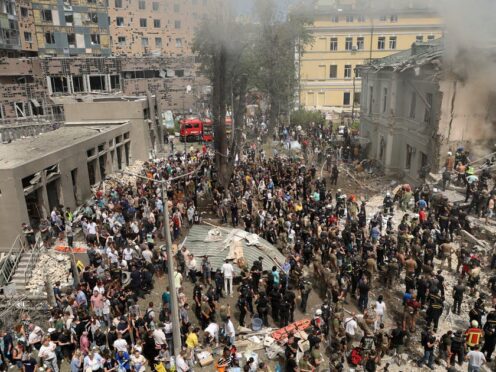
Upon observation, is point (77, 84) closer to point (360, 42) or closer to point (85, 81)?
point (85, 81)

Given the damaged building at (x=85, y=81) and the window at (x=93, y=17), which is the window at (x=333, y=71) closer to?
the damaged building at (x=85, y=81)

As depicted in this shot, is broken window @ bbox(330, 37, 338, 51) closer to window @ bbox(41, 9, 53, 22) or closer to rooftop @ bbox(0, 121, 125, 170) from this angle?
rooftop @ bbox(0, 121, 125, 170)

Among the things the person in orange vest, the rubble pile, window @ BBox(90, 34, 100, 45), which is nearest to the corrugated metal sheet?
the rubble pile

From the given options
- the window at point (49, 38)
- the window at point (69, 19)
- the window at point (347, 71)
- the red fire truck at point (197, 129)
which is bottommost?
the red fire truck at point (197, 129)

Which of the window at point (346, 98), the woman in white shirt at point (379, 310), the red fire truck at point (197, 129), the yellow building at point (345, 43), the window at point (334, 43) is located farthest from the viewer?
the window at point (346, 98)

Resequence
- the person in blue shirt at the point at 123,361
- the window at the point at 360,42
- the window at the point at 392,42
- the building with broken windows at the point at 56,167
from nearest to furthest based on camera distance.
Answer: the person in blue shirt at the point at 123,361 < the building with broken windows at the point at 56,167 < the window at the point at 392,42 < the window at the point at 360,42

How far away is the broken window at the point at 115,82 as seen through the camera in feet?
167

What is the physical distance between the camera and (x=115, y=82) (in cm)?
5131

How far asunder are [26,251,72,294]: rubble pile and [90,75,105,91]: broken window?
3538 centimetres

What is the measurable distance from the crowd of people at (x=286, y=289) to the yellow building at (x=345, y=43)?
33354mm

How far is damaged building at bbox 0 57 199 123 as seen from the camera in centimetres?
4259

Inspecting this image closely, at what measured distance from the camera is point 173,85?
181 feet

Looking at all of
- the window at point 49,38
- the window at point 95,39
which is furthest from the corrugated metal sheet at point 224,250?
the window at point 95,39

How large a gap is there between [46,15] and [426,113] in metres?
45.8
